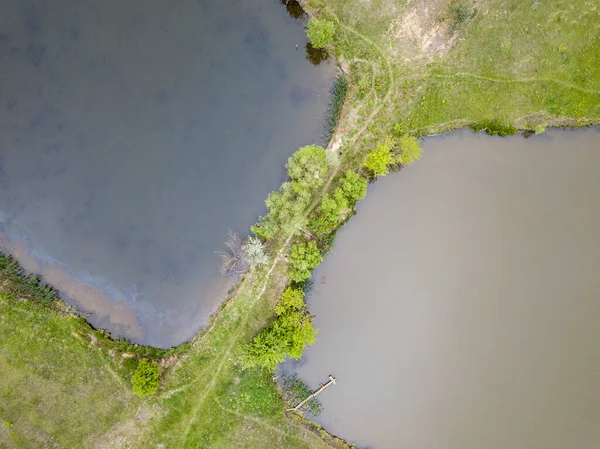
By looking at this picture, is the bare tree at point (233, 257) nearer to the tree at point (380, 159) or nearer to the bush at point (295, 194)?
the bush at point (295, 194)

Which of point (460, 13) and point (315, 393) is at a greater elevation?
point (460, 13)

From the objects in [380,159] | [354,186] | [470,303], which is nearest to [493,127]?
[380,159]

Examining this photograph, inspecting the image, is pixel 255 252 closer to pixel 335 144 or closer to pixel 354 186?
pixel 354 186

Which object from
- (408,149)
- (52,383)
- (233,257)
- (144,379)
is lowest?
(52,383)

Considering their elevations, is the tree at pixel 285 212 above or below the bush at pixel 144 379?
above

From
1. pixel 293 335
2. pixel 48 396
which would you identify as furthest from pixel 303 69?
pixel 48 396

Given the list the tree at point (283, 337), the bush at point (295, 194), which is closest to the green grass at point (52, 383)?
the tree at point (283, 337)
